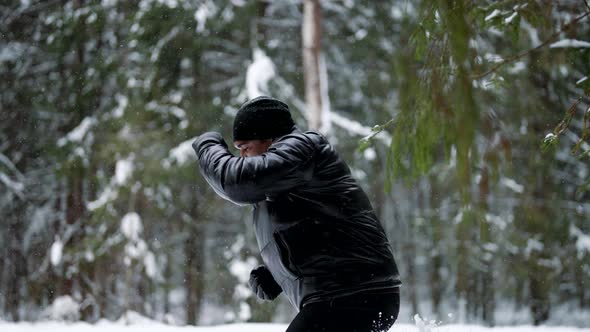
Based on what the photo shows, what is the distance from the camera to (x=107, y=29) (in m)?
12.3

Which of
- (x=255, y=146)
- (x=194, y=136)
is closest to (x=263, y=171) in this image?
(x=255, y=146)

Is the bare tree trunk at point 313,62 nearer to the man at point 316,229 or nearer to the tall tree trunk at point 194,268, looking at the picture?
the tall tree trunk at point 194,268

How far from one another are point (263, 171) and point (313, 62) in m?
8.11

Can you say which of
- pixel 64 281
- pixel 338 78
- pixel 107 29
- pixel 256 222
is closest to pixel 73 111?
pixel 107 29

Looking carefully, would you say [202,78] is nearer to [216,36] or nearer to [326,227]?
[216,36]

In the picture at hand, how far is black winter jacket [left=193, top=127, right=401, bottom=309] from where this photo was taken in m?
1.93

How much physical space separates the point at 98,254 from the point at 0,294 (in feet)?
19.3

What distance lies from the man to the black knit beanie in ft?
0.22

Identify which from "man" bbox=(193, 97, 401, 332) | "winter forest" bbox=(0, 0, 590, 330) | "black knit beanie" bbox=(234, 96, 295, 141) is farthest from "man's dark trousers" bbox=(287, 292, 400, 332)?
"winter forest" bbox=(0, 0, 590, 330)

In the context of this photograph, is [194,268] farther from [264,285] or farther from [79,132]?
[264,285]

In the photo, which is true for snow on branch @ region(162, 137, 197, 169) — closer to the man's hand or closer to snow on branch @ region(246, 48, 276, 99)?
snow on branch @ region(246, 48, 276, 99)

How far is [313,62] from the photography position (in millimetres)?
9758

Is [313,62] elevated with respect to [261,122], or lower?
elevated

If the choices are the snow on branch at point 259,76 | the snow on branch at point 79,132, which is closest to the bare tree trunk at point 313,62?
the snow on branch at point 259,76
